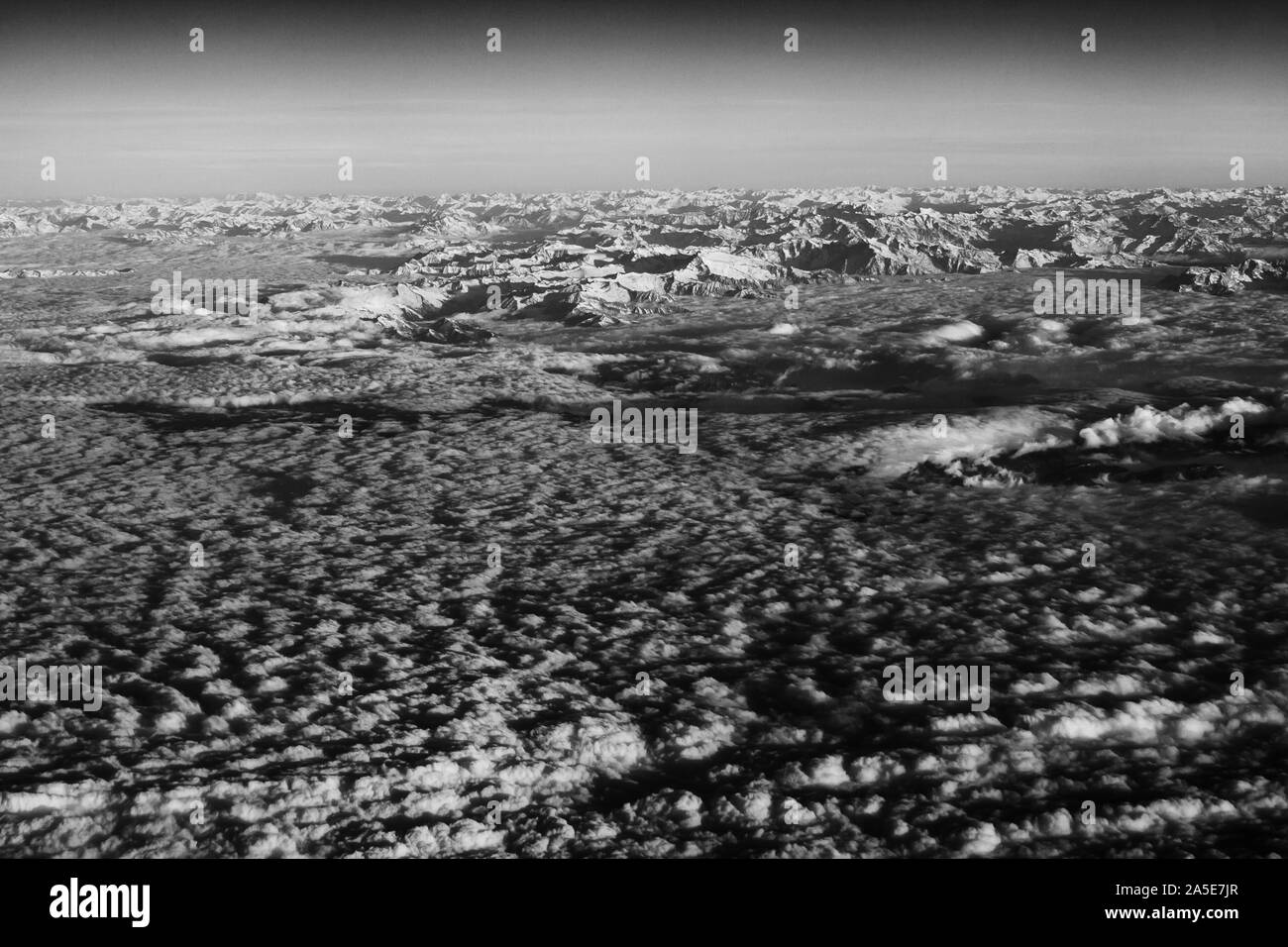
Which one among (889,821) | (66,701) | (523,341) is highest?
(523,341)

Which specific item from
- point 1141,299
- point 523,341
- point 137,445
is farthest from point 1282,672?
point 1141,299

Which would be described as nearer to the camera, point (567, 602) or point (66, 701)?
point (66, 701)

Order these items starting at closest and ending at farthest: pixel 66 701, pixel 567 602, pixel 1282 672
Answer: pixel 66 701 → pixel 1282 672 → pixel 567 602

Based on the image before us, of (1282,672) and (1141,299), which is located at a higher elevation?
(1141,299)

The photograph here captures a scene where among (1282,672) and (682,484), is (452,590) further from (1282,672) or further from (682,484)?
(1282,672)

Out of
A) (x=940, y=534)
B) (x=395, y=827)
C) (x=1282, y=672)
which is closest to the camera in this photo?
(x=395, y=827)
